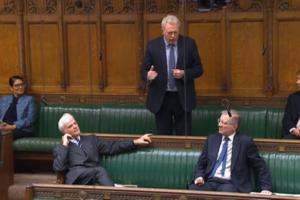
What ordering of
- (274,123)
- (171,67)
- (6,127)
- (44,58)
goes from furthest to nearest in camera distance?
1. (44,58)
2. (6,127)
3. (274,123)
4. (171,67)

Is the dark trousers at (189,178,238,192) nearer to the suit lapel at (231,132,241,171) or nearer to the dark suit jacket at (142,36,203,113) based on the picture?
the suit lapel at (231,132,241,171)

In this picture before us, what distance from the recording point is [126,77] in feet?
24.3

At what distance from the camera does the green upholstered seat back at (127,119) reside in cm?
704

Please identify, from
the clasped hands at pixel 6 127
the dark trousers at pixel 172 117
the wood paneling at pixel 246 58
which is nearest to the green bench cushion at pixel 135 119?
the wood paneling at pixel 246 58

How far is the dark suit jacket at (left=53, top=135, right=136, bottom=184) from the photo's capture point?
5.47 metres

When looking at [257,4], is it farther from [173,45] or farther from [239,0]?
[173,45]

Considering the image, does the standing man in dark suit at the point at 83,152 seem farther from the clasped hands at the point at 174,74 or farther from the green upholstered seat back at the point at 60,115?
the green upholstered seat back at the point at 60,115

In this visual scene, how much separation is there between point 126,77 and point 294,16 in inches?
70.7

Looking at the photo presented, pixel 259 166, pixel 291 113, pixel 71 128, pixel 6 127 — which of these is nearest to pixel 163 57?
pixel 71 128

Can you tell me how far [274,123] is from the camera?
6.71 m

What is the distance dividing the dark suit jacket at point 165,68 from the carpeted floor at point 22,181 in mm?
1355

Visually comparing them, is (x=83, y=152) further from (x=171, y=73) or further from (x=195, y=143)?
(x=171, y=73)

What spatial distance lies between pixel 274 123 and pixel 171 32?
1.44 metres

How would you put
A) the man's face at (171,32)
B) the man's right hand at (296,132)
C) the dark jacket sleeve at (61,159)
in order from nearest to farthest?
the dark jacket sleeve at (61,159), the man's face at (171,32), the man's right hand at (296,132)
